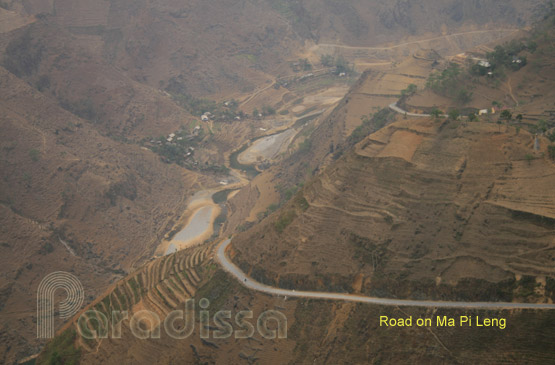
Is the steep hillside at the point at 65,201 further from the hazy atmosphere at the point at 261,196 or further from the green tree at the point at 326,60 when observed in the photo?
the green tree at the point at 326,60

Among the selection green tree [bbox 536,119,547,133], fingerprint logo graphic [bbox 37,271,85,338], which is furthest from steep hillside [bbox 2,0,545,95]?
green tree [bbox 536,119,547,133]

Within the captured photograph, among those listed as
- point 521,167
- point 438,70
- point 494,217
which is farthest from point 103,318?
point 438,70

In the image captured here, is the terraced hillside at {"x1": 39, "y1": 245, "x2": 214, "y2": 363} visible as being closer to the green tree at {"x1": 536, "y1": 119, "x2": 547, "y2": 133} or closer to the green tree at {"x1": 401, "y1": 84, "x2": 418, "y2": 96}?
the green tree at {"x1": 536, "y1": 119, "x2": 547, "y2": 133}

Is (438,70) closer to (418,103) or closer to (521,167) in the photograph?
(418,103)

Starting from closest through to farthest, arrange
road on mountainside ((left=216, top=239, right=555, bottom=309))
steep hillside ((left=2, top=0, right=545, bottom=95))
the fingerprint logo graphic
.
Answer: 1. road on mountainside ((left=216, top=239, right=555, bottom=309))
2. the fingerprint logo graphic
3. steep hillside ((left=2, top=0, right=545, bottom=95))

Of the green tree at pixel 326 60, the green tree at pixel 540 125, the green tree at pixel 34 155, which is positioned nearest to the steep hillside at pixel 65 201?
the green tree at pixel 34 155
